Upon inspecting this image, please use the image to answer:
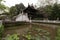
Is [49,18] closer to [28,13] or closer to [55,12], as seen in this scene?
[55,12]

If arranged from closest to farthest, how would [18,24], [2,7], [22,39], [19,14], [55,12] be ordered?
[22,39] → [2,7] → [18,24] → [55,12] → [19,14]

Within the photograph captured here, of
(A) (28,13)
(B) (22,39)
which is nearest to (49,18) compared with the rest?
(A) (28,13)

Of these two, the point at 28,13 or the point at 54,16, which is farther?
the point at 28,13

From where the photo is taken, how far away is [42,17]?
1209 centimetres

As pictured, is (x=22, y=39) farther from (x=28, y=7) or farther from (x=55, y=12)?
(x=28, y=7)

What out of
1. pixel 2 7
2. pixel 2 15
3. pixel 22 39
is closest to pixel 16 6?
pixel 2 15

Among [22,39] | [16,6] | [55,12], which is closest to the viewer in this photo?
[22,39]

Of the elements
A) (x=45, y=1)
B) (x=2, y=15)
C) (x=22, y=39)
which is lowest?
(x=22, y=39)

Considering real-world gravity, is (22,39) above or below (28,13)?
below

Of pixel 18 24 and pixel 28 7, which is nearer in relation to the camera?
pixel 18 24

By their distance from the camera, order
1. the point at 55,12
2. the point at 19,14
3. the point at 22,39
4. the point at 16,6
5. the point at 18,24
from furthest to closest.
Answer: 1. the point at 16,6
2. the point at 19,14
3. the point at 55,12
4. the point at 18,24
5. the point at 22,39

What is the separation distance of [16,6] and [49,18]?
2826 millimetres

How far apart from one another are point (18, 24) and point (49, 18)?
2.68 metres

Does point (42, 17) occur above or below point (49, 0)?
→ below
